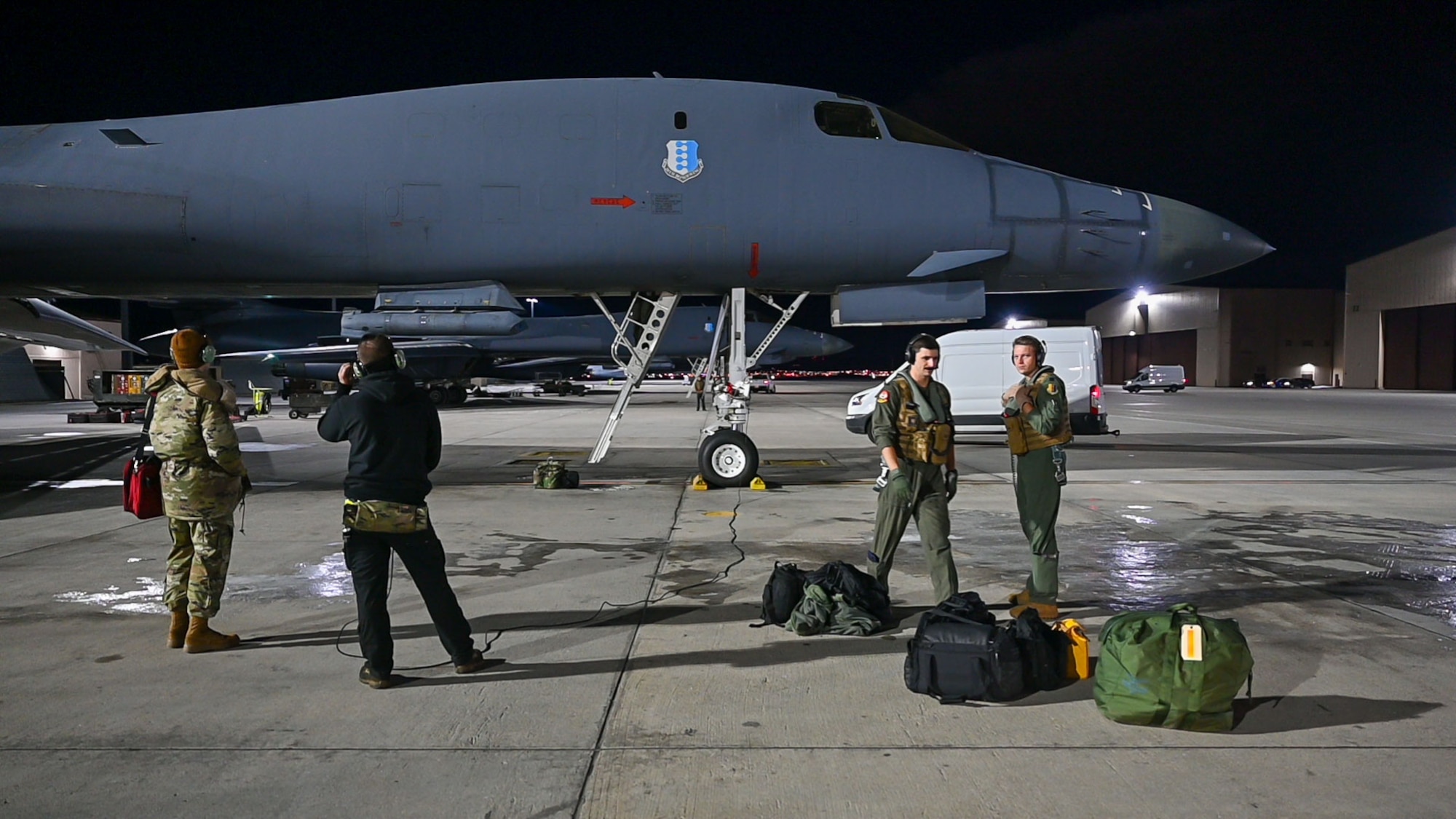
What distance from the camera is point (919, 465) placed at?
552cm

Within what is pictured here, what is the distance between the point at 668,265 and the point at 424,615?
6.07 m

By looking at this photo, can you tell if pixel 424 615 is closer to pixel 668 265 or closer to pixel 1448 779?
pixel 1448 779

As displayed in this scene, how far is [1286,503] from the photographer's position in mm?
10828

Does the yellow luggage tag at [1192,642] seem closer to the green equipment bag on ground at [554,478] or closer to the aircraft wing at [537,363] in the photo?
the green equipment bag on ground at [554,478]

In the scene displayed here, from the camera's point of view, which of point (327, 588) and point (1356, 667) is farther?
point (327, 588)

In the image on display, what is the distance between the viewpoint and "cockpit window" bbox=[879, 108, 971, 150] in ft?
36.1

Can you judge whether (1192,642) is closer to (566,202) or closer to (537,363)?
(566,202)

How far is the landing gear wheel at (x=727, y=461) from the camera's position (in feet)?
38.7

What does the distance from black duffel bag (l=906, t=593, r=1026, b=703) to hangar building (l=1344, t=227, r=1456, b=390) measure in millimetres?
71824

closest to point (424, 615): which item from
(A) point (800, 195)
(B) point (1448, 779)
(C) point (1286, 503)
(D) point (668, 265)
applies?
(B) point (1448, 779)

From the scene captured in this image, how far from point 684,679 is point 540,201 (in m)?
7.29

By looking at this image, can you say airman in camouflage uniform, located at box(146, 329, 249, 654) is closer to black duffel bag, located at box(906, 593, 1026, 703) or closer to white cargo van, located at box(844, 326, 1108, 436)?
black duffel bag, located at box(906, 593, 1026, 703)

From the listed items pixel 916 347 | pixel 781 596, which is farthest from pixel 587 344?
pixel 781 596

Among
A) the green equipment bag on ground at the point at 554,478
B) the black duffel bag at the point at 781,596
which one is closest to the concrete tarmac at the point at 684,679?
the black duffel bag at the point at 781,596
